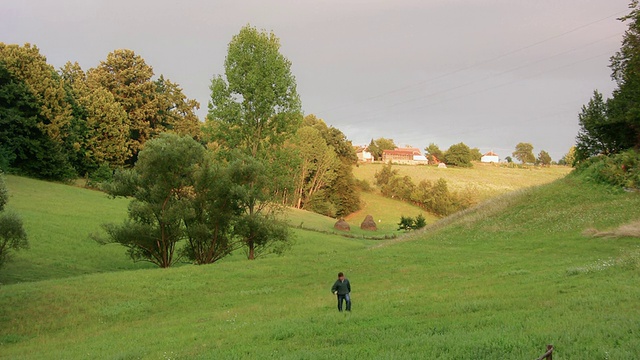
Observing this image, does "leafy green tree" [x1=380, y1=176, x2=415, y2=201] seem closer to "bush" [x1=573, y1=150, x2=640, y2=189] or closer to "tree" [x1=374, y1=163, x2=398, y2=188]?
"tree" [x1=374, y1=163, x2=398, y2=188]

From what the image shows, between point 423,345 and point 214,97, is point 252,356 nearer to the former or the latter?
point 423,345

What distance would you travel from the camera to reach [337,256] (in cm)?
3469

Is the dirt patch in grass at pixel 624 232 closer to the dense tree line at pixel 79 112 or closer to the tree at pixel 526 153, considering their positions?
the dense tree line at pixel 79 112

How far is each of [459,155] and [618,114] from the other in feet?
387

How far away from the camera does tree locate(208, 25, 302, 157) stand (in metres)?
42.5

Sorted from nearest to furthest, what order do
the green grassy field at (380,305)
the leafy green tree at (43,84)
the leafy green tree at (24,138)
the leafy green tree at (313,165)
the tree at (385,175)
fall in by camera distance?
1. the green grassy field at (380,305)
2. the leafy green tree at (24,138)
3. the leafy green tree at (43,84)
4. the leafy green tree at (313,165)
5. the tree at (385,175)

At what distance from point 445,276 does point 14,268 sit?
92.1ft

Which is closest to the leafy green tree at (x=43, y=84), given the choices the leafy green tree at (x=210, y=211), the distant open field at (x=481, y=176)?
the leafy green tree at (x=210, y=211)

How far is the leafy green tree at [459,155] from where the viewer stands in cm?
15925

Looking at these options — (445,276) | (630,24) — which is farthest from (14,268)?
(630,24)

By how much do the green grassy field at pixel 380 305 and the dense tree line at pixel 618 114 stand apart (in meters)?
10.1

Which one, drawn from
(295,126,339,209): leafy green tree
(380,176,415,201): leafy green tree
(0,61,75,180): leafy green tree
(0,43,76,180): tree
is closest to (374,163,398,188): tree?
(380,176,415,201): leafy green tree

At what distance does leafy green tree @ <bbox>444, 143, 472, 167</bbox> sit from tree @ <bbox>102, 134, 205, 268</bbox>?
134235mm

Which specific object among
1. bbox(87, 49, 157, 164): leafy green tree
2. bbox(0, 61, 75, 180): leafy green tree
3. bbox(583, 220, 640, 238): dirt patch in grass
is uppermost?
bbox(87, 49, 157, 164): leafy green tree
